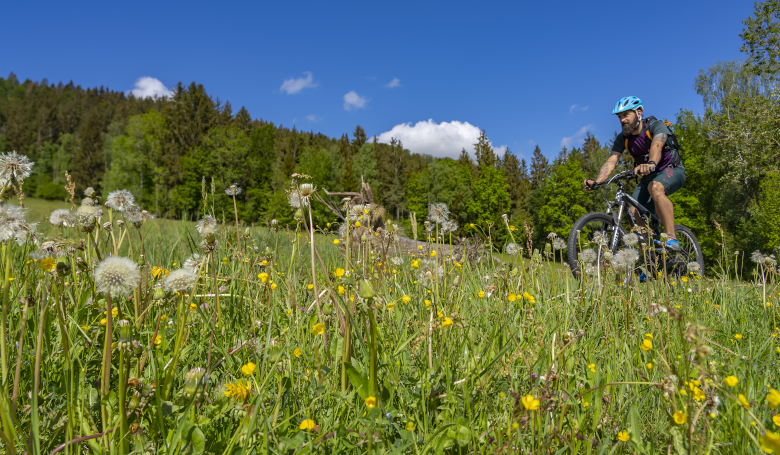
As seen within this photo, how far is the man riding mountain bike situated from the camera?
430 centimetres

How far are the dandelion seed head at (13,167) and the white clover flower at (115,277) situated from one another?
17.9 inches

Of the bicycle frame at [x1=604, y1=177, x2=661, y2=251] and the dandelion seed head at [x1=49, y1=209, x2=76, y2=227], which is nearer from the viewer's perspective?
the dandelion seed head at [x1=49, y1=209, x2=76, y2=227]

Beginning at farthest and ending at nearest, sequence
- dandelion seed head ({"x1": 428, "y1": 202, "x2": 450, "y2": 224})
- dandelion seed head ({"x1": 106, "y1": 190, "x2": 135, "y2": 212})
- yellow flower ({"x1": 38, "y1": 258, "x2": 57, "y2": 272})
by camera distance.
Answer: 1. dandelion seed head ({"x1": 428, "y1": 202, "x2": 450, "y2": 224})
2. dandelion seed head ({"x1": 106, "y1": 190, "x2": 135, "y2": 212})
3. yellow flower ({"x1": 38, "y1": 258, "x2": 57, "y2": 272})

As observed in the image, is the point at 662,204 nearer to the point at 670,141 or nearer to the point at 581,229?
the point at 670,141

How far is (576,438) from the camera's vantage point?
1004mm

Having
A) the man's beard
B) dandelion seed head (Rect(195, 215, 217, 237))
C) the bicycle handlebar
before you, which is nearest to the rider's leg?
the bicycle handlebar

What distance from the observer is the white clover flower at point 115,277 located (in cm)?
90

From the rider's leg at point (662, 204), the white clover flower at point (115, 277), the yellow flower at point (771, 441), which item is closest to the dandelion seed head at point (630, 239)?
the rider's leg at point (662, 204)

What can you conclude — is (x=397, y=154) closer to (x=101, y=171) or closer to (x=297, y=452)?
(x=101, y=171)

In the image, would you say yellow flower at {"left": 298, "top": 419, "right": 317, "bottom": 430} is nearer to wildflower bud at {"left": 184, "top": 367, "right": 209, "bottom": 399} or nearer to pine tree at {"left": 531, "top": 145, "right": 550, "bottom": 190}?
wildflower bud at {"left": 184, "top": 367, "right": 209, "bottom": 399}

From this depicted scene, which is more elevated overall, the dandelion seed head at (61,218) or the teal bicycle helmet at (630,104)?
the teal bicycle helmet at (630,104)

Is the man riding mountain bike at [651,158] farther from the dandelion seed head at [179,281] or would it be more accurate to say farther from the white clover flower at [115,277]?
the white clover flower at [115,277]

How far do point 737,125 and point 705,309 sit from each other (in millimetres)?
24768

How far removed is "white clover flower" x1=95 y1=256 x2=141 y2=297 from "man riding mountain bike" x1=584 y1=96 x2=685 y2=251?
469 cm
